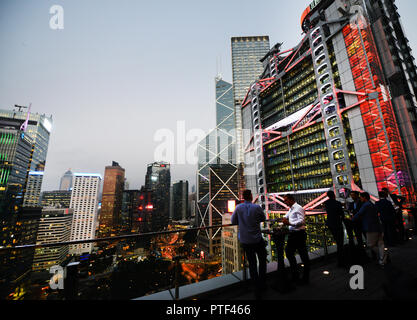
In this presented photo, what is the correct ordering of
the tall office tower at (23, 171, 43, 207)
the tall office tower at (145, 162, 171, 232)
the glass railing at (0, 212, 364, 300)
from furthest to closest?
the tall office tower at (145, 162, 171, 232)
the tall office tower at (23, 171, 43, 207)
the glass railing at (0, 212, 364, 300)

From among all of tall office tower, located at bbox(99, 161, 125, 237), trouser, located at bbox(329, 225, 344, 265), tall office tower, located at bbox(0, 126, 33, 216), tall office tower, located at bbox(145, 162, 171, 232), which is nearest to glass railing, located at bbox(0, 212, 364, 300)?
trouser, located at bbox(329, 225, 344, 265)

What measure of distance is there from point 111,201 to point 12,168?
Result: 180ft

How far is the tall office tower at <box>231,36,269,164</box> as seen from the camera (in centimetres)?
6456

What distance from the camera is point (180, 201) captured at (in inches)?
5084

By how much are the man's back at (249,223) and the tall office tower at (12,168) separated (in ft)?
185

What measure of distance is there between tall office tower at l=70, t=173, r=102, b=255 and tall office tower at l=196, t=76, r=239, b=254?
4297 centimetres

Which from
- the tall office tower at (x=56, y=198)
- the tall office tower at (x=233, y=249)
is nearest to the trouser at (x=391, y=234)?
the tall office tower at (x=233, y=249)

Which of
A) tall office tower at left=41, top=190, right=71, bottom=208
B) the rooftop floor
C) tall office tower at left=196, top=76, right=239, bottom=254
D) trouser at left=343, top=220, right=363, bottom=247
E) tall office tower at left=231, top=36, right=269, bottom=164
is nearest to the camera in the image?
the rooftop floor

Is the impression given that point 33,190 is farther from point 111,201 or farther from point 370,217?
point 370,217

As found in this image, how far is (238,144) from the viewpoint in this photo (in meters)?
71.8

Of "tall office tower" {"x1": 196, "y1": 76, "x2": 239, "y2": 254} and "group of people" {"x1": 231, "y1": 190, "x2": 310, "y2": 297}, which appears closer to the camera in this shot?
"group of people" {"x1": 231, "y1": 190, "x2": 310, "y2": 297}

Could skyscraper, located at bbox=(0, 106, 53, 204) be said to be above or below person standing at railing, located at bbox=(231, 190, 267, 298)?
above

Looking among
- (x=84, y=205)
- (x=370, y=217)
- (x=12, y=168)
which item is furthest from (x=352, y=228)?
(x=84, y=205)

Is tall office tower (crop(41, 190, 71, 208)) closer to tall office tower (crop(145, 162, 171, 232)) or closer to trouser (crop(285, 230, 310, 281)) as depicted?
tall office tower (crop(145, 162, 171, 232))
